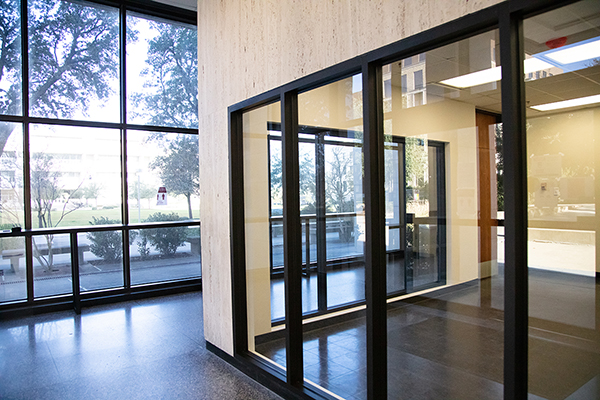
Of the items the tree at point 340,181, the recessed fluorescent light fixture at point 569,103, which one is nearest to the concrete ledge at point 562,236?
the recessed fluorescent light fixture at point 569,103

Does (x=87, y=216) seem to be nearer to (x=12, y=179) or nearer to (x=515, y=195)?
(x=12, y=179)

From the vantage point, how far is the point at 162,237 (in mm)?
6047

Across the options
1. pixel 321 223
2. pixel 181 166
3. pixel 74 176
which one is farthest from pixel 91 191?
pixel 321 223

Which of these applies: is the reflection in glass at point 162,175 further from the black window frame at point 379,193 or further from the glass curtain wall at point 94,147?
the black window frame at point 379,193

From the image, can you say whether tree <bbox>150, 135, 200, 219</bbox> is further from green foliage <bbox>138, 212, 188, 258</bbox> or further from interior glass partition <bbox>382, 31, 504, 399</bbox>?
interior glass partition <bbox>382, 31, 504, 399</bbox>

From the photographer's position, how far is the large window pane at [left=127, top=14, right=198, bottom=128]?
582 centimetres

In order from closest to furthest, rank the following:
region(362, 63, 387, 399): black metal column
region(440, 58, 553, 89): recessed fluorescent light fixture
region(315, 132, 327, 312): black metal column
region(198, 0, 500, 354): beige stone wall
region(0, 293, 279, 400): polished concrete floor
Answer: region(440, 58, 553, 89): recessed fluorescent light fixture < region(198, 0, 500, 354): beige stone wall < region(362, 63, 387, 399): black metal column < region(315, 132, 327, 312): black metal column < region(0, 293, 279, 400): polished concrete floor

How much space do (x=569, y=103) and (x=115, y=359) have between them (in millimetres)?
3836

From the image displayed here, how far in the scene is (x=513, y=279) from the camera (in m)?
1.65

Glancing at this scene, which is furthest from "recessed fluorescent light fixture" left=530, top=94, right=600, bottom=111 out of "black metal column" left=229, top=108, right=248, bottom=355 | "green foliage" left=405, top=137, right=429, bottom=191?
"black metal column" left=229, top=108, right=248, bottom=355

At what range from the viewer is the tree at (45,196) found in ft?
17.0

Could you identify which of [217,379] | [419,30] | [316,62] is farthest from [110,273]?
[419,30]

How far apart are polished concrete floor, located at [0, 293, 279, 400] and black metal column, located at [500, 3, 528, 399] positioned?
1.85 metres

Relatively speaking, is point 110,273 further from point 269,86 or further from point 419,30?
point 419,30
